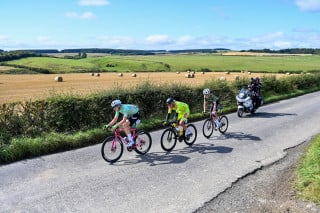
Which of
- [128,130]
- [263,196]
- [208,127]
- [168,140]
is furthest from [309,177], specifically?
[208,127]

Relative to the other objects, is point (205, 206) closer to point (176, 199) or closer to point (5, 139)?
point (176, 199)

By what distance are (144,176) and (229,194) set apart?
2.02 metres

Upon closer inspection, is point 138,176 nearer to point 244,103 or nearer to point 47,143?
point 47,143

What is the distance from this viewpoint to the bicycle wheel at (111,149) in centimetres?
955

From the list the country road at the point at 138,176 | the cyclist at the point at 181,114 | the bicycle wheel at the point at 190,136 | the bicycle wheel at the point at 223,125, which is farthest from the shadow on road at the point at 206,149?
the bicycle wheel at the point at 223,125

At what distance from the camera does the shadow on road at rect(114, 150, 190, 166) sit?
31.6 feet

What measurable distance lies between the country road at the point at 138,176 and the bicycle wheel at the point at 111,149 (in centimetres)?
19

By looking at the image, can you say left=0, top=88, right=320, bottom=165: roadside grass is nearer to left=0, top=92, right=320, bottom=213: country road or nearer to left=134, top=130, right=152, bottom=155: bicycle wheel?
left=0, top=92, right=320, bottom=213: country road

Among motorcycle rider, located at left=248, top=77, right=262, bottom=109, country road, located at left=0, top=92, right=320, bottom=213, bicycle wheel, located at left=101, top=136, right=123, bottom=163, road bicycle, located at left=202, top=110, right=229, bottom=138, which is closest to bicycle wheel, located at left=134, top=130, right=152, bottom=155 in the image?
country road, located at left=0, top=92, right=320, bottom=213

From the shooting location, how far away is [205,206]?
6703mm

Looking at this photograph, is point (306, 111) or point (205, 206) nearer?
point (205, 206)

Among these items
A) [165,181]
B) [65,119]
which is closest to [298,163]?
[165,181]

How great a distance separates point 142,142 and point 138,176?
210cm

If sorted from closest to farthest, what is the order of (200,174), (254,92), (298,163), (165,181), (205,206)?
(205,206) → (165,181) → (200,174) → (298,163) → (254,92)
